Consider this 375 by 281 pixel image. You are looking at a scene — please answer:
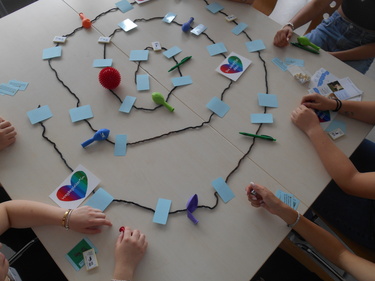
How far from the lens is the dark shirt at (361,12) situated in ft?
4.40

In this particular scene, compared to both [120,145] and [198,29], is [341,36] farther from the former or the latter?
[120,145]

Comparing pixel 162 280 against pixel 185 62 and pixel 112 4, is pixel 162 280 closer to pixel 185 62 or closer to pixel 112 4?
pixel 185 62

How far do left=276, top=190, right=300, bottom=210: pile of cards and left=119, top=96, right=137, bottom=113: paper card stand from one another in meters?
0.62

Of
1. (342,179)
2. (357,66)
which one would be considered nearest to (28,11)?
(342,179)

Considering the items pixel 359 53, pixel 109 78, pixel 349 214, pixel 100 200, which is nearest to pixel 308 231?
pixel 349 214

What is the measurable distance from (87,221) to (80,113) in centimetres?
43

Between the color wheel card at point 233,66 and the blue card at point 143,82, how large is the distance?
30cm

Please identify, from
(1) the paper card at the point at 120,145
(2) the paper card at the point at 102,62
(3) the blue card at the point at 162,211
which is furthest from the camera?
(2) the paper card at the point at 102,62

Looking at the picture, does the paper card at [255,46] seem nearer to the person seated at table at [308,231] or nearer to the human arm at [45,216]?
the person seated at table at [308,231]

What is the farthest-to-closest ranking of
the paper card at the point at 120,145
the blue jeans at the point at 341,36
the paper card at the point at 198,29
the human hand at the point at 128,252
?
the blue jeans at the point at 341,36
the paper card at the point at 198,29
the paper card at the point at 120,145
the human hand at the point at 128,252

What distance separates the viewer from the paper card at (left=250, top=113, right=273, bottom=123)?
3.53 ft

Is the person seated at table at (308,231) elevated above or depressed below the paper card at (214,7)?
below

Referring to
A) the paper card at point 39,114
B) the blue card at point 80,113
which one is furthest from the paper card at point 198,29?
the paper card at point 39,114

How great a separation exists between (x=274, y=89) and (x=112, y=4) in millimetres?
897
